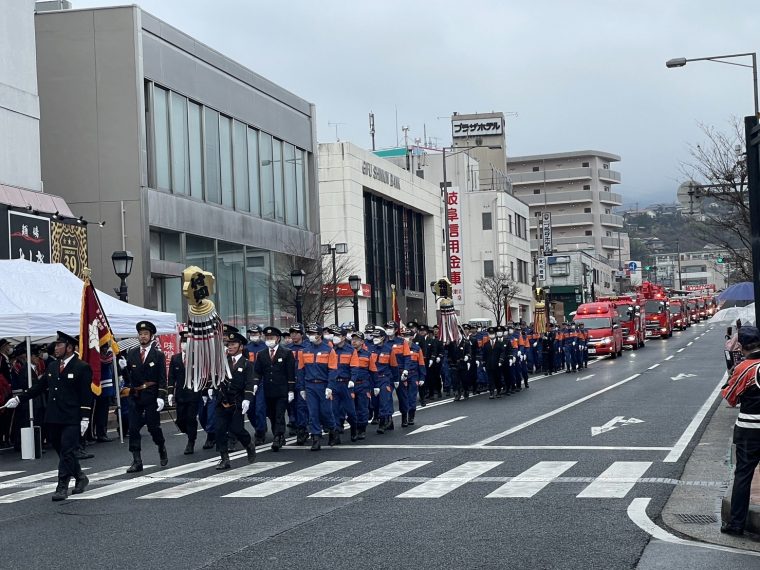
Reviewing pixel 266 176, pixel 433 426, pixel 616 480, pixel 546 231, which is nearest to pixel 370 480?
pixel 616 480

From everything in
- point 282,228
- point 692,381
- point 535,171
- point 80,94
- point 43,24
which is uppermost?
point 535,171

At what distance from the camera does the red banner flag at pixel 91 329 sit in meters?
19.2

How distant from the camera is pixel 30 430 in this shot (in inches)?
710

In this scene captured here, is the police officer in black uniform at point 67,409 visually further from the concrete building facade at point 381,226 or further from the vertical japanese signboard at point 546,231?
the vertical japanese signboard at point 546,231

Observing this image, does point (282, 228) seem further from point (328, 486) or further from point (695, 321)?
point (695, 321)

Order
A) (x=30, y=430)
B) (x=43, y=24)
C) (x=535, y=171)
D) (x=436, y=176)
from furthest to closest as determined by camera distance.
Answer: (x=535, y=171)
(x=436, y=176)
(x=43, y=24)
(x=30, y=430)

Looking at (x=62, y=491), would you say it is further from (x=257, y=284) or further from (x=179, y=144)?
(x=257, y=284)

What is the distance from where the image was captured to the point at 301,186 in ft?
157

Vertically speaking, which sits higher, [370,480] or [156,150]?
[156,150]

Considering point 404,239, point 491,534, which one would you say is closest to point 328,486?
point 491,534

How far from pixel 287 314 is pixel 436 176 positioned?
3893 centimetres

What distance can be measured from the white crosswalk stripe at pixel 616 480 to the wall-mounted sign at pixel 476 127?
87800 millimetres

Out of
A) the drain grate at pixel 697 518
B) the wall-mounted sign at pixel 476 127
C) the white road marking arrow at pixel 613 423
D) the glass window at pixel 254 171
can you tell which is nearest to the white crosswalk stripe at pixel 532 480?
the drain grate at pixel 697 518

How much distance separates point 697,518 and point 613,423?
377 inches
